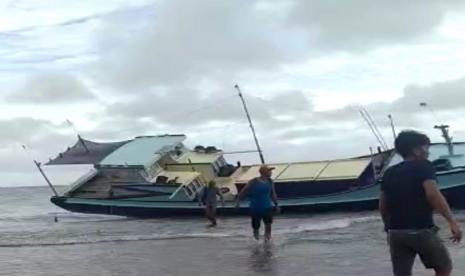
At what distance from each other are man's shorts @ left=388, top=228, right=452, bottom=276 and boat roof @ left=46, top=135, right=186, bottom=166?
30879 millimetres

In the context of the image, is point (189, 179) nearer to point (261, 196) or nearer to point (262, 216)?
point (262, 216)

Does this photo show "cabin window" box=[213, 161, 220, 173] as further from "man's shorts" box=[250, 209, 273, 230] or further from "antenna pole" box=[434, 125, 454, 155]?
"man's shorts" box=[250, 209, 273, 230]

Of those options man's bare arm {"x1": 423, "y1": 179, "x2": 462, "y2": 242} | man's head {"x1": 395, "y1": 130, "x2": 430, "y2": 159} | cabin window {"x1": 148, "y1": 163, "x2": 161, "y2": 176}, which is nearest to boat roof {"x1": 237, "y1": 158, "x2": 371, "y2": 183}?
cabin window {"x1": 148, "y1": 163, "x2": 161, "y2": 176}

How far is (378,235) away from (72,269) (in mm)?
8064

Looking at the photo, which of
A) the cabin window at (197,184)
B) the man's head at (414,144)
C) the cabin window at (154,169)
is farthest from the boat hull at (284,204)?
the man's head at (414,144)

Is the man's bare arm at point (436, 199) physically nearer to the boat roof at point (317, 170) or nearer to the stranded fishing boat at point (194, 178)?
the stranded fishing boat at point (194, 178)

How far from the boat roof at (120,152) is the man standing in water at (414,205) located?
31.0m

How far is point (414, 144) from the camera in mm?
6797

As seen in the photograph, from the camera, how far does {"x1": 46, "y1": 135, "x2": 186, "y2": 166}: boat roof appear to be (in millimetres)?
38625

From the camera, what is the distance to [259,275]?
11.8m

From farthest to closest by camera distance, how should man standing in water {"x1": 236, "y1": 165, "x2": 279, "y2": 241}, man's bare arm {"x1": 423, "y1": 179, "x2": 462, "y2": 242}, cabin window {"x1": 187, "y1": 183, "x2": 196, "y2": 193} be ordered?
1. cabin window {"x1": 187, "y1": 183, "x2": 196, "y2": 193}
2. man standing in water {"x1": 236, "y1": 165, "x2": 279, "y2": 241}
3. man's bare arm {"x1": 423, "y1": 179, "x2": 462, "y2": 242}

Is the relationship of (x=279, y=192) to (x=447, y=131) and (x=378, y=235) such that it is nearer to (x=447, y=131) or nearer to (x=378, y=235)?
(x=447, y=131)

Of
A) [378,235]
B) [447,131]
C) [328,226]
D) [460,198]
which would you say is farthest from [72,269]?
[447,131]

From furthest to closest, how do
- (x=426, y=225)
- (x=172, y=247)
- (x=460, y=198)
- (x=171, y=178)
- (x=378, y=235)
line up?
(x=171, y=178) → (x=460, y=198) → (x=378, y=235) → (x=172, y=247) → (x=426, y=225)
